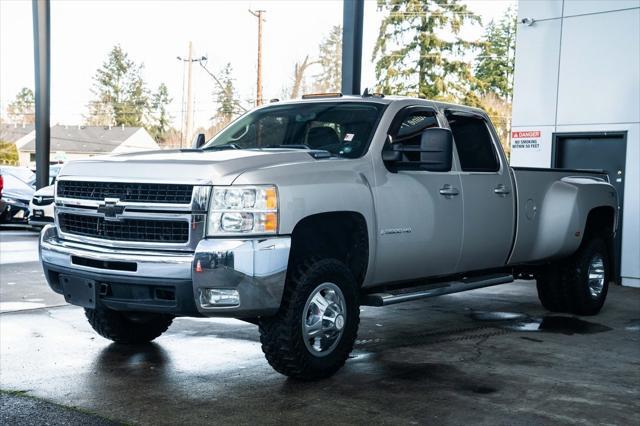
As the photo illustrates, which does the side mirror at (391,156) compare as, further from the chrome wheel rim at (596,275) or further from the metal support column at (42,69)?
the metal support column at (42,69)

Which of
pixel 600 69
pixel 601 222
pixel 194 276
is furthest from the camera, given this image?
pixel 600 69

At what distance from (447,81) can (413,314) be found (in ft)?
134

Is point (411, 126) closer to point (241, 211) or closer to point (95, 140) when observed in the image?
point (241, 211)

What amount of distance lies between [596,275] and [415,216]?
3525 millimetres

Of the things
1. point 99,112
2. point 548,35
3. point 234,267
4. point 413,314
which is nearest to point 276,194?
point 234,267

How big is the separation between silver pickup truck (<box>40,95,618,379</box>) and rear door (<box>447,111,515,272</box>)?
0.05 feet

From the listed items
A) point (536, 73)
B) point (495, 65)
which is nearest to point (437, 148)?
point (536, 73)

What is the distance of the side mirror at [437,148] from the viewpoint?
6105mm

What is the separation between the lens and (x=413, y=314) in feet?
28.7

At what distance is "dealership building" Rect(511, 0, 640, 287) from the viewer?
38.6 ft

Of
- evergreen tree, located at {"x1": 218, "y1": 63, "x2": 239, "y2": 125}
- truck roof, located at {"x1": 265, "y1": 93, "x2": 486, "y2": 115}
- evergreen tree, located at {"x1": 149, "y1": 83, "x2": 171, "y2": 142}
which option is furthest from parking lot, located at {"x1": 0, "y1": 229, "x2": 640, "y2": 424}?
evergreen tree, located at {"x1": 149, "y1": 83, "x2": 171, "y2": 142}

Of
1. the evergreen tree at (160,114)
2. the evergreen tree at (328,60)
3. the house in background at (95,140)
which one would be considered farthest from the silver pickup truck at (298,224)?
the evergreen tree at (160,114)

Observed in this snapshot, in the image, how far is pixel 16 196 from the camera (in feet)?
66.1

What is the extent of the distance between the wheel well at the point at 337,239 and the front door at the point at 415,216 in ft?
0.51
